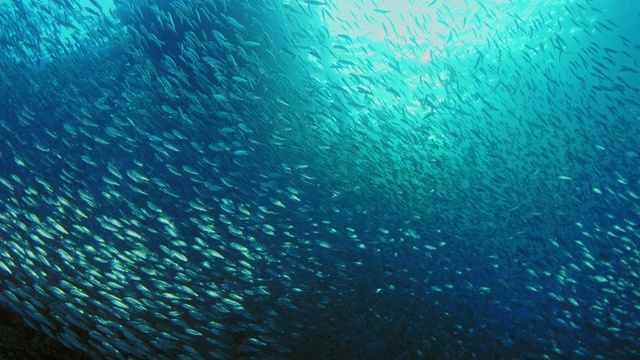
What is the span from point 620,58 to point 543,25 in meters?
4.16

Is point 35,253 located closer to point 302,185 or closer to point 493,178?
point 302,185

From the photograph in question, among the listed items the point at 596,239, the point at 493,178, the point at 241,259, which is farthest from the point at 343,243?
the point at 596,239

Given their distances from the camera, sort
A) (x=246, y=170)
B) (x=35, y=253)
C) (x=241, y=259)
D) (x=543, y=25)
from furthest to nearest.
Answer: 1. (x=543, y=25)
2. (x=246, y=170)
3. (x=241, y=259)
4. (x=35, y=253)

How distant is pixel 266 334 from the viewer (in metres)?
12.3

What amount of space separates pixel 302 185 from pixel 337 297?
153 inches

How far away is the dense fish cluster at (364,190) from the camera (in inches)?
440

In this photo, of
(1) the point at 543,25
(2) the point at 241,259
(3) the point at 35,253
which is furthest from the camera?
(1) the point at 543,25

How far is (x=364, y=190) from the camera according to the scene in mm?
13305

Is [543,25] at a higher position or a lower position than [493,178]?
higher

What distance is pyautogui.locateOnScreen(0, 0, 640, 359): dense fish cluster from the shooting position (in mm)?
11172

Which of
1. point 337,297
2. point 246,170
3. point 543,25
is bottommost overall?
point 337,297

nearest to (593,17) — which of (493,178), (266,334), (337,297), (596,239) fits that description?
(493,178)

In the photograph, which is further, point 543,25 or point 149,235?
point 543,25

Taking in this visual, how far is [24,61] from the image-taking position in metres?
10.9
